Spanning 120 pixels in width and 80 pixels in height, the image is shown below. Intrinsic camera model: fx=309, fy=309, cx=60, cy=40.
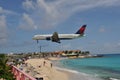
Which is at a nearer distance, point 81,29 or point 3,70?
point 3,70

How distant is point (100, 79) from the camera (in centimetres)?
6225

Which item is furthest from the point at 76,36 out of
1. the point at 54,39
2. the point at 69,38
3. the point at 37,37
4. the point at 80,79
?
the point at 80,79

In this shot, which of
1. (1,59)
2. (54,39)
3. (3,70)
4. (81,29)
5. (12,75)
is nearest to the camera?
(12,75)

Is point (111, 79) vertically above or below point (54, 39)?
below

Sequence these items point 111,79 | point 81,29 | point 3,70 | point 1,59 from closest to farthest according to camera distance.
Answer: point 3,70 → point 1,59 → point 81,29 → point 111,79

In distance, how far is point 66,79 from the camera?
6316 centimetres

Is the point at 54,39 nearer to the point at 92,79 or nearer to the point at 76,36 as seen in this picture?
the point at 76,36

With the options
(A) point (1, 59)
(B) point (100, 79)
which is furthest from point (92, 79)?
(A) point (1, 59)

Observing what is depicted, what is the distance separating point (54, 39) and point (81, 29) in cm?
1302

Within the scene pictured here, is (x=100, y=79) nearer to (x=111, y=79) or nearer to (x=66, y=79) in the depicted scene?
(x=111, y=79)

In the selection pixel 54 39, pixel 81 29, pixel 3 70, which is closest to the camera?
pixel 3 70

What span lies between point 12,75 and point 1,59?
5796 millimetres

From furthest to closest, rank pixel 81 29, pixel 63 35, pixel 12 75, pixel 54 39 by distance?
1. pixel 81 29
2. pixel 63 35
3. pixel 54 39
4. pixel 12 75

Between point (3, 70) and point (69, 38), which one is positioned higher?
point (69, 38)
